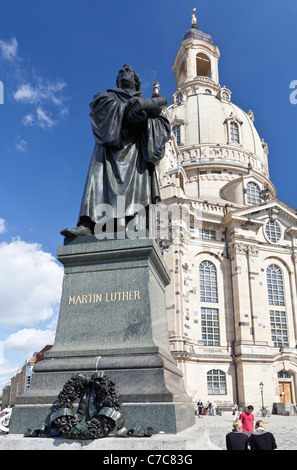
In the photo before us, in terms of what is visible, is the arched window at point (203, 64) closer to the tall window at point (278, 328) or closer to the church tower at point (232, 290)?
the church tower at point (232, 290)

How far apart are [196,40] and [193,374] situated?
181ft

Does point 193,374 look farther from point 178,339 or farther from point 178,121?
point 178,121

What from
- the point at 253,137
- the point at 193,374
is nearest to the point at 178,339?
the point at 193,374

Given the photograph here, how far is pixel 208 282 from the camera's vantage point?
3812cm

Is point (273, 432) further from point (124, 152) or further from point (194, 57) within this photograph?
point (194, 57)

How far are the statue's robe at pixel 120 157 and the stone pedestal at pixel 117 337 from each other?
2.76ft

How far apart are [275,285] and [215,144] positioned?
20762 millimetres

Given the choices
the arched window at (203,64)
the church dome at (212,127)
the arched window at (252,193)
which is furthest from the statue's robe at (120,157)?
the arched window at (203,64)

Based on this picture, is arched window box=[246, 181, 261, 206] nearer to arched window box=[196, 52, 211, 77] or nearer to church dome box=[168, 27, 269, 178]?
church dome box=[168, 27, 269, 178]

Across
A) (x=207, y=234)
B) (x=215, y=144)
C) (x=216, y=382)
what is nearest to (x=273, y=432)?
(x=216, y=382)

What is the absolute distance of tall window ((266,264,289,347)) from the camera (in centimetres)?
3756

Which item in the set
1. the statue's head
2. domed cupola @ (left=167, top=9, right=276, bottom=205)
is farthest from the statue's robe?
domed cupola @ (left=167, top=9, right=276, bottom=205)

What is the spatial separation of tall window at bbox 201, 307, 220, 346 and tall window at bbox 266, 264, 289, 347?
5.18 metres

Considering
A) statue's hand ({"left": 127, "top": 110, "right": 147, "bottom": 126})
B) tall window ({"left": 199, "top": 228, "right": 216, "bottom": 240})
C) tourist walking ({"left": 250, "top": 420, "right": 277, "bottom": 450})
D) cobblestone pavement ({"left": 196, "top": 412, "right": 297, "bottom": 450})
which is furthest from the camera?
tall window ({"left": 199, "top": 228, "right": 216, "bottom": 240})
